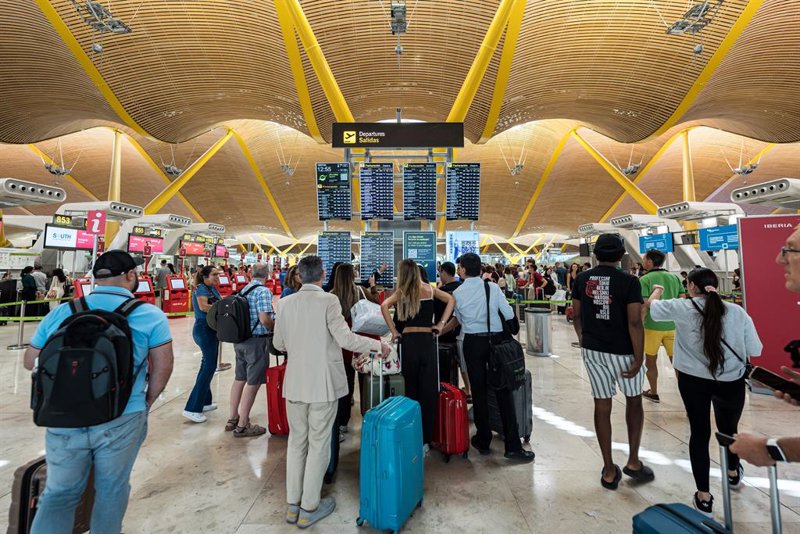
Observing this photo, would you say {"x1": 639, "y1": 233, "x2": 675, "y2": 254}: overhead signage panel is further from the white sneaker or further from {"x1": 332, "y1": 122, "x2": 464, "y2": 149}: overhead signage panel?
the white sneaker

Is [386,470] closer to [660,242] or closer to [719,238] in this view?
[719,238]

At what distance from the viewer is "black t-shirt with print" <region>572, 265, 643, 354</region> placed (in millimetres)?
2719

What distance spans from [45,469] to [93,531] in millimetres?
412

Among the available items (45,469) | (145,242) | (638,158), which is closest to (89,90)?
(145,242)

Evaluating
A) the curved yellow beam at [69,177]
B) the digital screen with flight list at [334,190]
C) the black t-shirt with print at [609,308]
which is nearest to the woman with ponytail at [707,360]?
the black t-shirt with print at [609,308]

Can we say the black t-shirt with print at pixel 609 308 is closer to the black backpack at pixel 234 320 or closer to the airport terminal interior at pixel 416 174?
the airport terminal interior at pixel 416 174

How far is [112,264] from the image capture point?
1.84m

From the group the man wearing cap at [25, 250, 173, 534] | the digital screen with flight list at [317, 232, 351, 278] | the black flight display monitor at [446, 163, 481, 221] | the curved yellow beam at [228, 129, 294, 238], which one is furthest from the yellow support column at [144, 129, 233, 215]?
the man wearing cap at [25, 250, 173, 534]

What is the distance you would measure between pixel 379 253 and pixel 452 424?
449 cm

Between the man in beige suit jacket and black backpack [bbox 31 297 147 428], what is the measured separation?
3.11 ft

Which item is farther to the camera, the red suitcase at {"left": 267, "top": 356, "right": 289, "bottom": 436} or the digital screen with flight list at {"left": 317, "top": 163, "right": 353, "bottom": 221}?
the digital screen with flight list at {"left": 317, "top": 163, "right": 353, "bottom": 221}

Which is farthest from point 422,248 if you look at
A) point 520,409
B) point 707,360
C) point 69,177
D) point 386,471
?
point 69,177

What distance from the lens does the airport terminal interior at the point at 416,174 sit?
2.77 meters

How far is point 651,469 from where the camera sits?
296 cm
